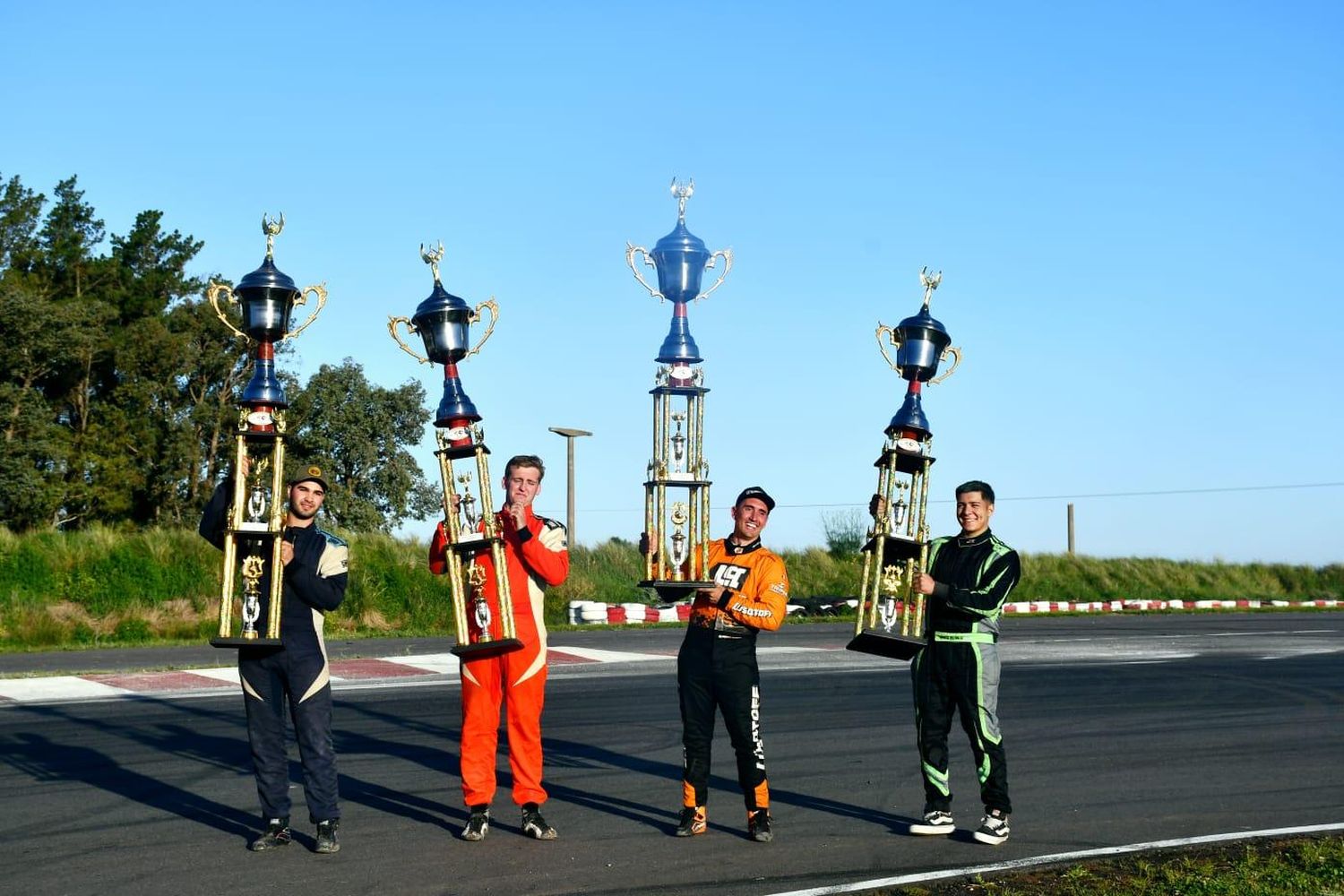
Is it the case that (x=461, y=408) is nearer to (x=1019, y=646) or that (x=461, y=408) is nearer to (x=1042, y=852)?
(x=1042, y=852)

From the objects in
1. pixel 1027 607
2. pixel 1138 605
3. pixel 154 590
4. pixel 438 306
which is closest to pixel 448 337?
pixel 438 306

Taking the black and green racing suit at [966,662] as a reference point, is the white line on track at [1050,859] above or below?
below

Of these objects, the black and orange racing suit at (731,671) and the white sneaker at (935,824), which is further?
the white sneaker at (935,824)

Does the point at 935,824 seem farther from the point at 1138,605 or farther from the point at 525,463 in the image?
the point at 1138,605

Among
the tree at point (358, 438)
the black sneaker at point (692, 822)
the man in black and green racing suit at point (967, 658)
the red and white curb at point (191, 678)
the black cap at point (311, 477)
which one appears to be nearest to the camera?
the black cap at point (311, 477)

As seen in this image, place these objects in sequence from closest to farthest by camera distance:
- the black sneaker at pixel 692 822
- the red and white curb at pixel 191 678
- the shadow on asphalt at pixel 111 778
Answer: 1. the black sneaker at pixel 692 822
2. the shadow on asphalt at pixel 111 778
3. the red and white curb at pixel 191 678

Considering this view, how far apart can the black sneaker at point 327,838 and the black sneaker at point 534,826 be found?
103cm

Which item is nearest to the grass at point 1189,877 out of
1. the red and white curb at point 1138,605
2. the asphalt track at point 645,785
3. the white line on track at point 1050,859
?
the white line on track at point 1050,859

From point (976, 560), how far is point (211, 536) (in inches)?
163

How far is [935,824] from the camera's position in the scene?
329 inches

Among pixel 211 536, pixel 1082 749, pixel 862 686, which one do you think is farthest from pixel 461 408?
pixel 862 686

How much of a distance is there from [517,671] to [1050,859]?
295cm

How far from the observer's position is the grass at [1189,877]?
22.7 feet

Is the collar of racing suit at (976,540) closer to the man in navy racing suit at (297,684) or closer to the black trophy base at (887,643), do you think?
the black trophy base at (887,643)
